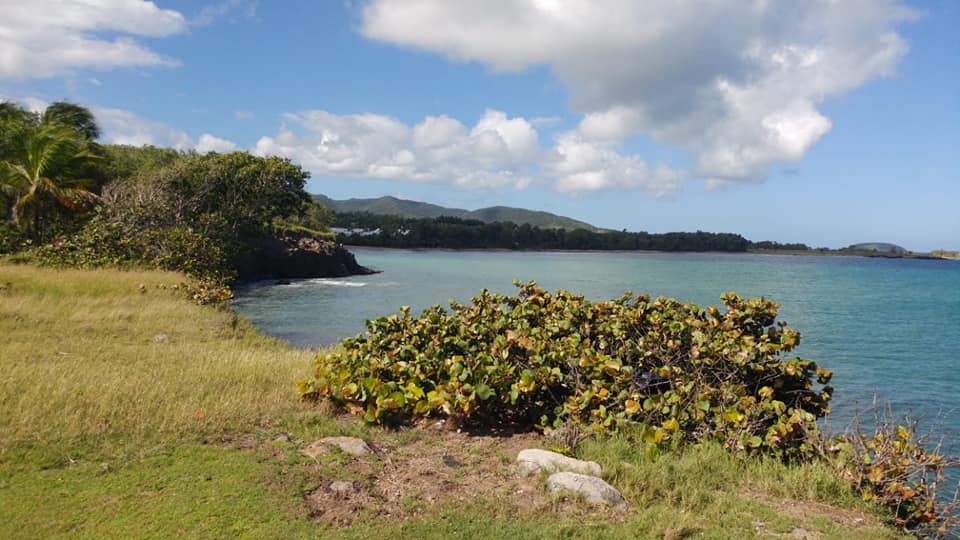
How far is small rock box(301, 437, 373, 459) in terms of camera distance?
263 inches

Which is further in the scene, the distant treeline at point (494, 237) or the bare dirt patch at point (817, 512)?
the distant treeline at point (494, 237)

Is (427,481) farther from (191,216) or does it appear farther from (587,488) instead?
(191,216)

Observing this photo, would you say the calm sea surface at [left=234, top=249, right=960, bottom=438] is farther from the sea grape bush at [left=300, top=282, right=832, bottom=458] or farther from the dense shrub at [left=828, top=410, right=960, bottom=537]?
the dense shrub at [left=828, top=410, right=960, bottom=537]

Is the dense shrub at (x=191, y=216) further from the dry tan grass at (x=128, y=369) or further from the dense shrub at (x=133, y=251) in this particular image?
the dry tan grass at (x=128, y=369)

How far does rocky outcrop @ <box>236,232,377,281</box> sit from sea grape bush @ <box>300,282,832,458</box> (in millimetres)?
39414

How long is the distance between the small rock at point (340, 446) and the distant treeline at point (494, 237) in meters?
118

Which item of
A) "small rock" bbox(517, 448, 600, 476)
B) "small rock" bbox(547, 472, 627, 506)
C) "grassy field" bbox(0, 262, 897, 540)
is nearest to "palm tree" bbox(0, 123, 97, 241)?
"grassy field" bbox(0, 262, 897, 540)

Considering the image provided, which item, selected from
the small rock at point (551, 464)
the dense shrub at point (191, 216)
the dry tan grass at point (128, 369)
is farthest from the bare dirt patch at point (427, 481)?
the dense shrub at point (191, 216)

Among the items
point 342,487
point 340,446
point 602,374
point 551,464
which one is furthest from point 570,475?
point 340,446

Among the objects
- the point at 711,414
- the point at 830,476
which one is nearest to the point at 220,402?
the point at 711,414

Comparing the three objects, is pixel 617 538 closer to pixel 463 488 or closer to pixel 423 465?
pixel 463 488

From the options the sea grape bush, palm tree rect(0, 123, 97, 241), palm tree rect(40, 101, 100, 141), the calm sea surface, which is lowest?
the calm sea surface

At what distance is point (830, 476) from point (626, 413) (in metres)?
2.06

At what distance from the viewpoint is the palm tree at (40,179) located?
105 feet
